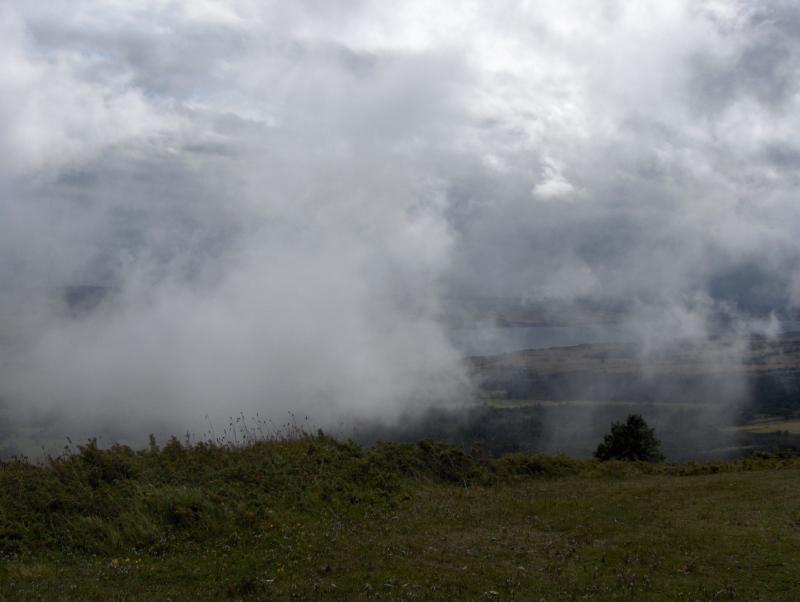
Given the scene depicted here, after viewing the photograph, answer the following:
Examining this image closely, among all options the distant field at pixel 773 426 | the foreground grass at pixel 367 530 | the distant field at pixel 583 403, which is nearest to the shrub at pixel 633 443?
the foreground grass at pixel 367 530

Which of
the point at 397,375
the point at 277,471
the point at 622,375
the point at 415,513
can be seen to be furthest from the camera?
the point at 622,375

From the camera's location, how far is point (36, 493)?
13227mm

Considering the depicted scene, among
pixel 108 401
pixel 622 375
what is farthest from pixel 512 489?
pixel 622 375

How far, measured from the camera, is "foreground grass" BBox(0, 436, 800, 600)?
9.77 meters

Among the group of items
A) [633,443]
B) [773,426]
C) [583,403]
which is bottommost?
[773,426]

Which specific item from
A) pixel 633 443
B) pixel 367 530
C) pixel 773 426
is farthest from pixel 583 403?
pixel 367 530

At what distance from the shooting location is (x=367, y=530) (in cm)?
1295

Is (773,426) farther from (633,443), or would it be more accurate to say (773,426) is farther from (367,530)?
(367,530)

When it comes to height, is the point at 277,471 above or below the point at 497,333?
below

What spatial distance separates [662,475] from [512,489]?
5865mm

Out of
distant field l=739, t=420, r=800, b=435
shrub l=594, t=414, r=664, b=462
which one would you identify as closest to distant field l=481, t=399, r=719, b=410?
distant field l=739, t=420, r=800, b=435

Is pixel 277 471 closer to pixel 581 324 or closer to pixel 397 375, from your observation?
pixel 397 375

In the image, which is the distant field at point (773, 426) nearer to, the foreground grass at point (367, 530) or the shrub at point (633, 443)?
the shrub at point (633, 443)

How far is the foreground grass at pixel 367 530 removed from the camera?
9.77m
